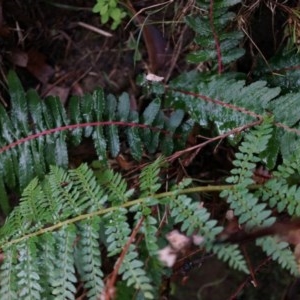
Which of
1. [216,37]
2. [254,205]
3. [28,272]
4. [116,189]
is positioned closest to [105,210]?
[116,189]

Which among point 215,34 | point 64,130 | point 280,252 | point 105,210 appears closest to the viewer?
point 280,252

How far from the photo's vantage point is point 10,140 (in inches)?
80.4

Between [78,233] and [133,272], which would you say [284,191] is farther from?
[78,233]

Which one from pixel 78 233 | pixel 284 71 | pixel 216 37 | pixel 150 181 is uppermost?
pixel 216 37

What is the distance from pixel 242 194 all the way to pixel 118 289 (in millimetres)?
460

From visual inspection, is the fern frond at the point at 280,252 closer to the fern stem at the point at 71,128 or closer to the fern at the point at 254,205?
the fern at the point at 254,205

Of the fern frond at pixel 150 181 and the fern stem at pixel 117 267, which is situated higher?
the fern frond at pixel 150 181

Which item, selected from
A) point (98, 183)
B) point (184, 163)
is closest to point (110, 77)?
point (184, 163)

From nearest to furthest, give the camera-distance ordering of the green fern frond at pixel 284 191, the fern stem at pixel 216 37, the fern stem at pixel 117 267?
1. the fern stem at pixel 117 267
2. the green fern frond at pixel 284 191
3. the fern stem at pixel 216 37

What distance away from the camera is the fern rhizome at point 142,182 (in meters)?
1.40

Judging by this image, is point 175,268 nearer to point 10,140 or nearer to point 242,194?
point 242,194

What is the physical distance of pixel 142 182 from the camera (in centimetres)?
157

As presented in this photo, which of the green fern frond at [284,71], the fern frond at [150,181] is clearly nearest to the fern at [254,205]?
the fern frond at [150,181]

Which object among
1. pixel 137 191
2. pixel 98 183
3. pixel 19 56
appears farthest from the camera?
pixel 19 56
